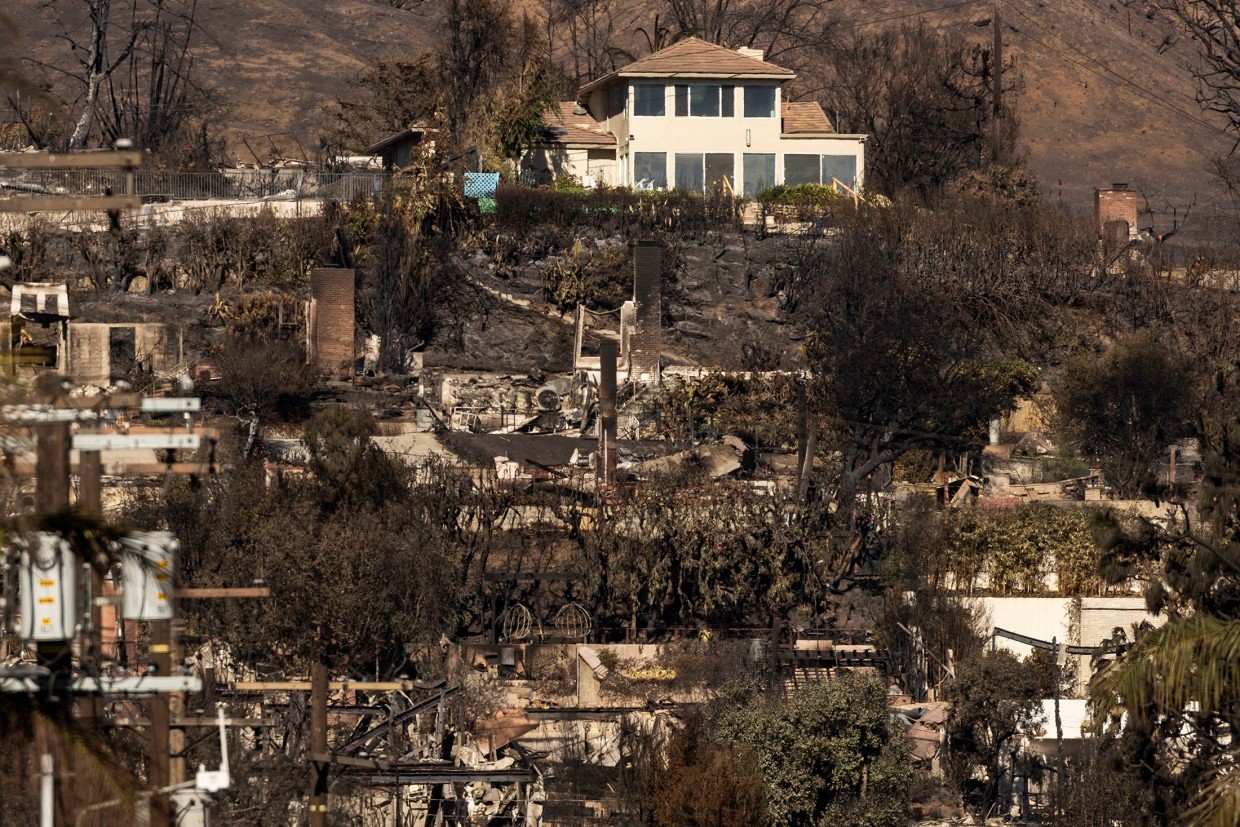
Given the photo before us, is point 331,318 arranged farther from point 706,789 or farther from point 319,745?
point 319,745

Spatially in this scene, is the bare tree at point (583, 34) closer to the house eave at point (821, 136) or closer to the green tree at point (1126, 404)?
the house eave at point (821, 136)

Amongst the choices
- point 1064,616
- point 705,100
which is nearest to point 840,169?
point 705,100

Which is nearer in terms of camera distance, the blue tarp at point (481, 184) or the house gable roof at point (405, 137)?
the blue tarp at point (481, 184)

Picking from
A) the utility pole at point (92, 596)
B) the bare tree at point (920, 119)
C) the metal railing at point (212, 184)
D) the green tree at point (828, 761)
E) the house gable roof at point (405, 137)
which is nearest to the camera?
the utility pole at point (92, 596)

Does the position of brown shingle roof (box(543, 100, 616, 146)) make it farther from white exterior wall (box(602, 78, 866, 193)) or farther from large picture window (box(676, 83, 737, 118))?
large picture window (box(676, 83, 737, 118))

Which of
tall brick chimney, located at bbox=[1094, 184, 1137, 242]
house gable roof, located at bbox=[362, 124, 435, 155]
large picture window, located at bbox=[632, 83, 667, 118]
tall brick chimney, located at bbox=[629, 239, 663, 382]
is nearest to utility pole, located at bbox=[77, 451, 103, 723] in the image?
tall brick chimney, located at bbox=[629, 239, 663, 382]

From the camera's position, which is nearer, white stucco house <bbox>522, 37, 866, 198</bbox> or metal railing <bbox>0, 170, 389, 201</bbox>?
metal railing <bbox>0, 170, 389, 201</bbox>

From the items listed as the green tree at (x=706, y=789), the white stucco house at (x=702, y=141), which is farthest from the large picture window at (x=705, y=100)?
the green tree at (x=706, y=789)

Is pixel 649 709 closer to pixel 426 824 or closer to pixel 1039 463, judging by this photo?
pixel 426 824
